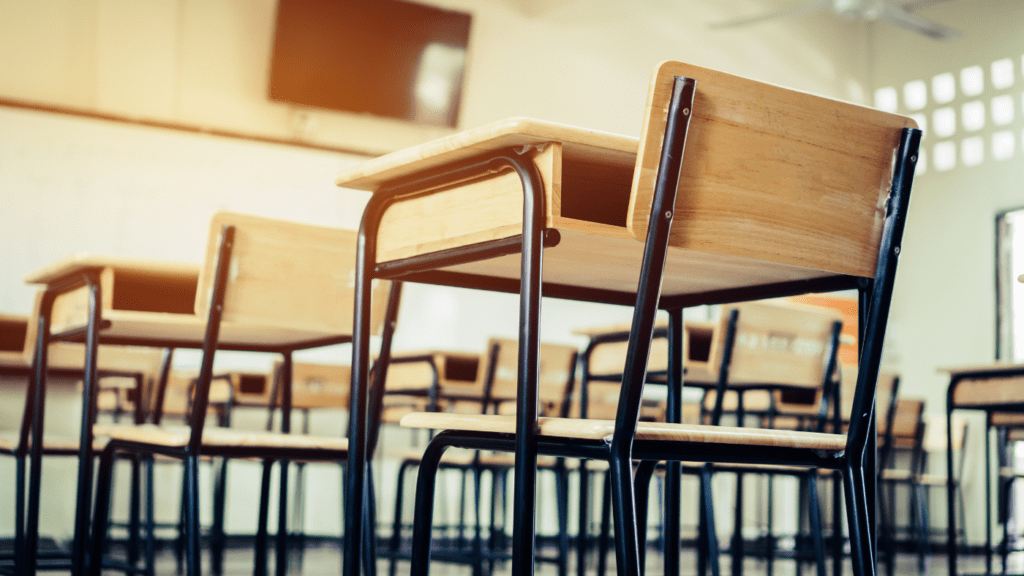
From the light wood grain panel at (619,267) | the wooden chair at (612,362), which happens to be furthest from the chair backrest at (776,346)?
the light wood grain panel at (619,267)

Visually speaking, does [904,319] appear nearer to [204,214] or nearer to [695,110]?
[204,214]

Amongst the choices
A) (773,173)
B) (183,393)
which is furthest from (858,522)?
(183,393)

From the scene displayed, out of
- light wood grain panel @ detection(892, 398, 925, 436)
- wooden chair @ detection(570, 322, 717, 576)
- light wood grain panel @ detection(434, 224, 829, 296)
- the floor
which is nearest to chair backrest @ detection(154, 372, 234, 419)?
the floor

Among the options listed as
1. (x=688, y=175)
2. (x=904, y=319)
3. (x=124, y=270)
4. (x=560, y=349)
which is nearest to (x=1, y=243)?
(x=560, y=349)

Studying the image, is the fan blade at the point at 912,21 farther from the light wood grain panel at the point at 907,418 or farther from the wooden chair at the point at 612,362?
the wooden chair at the point at 612,362

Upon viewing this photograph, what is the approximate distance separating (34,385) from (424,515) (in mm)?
1440

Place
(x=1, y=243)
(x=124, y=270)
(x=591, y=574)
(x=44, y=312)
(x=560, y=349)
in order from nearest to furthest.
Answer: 1. (x=124, y=270)
2. (x=44, y=312)
3. (x=560, y=349)
4. (x=591, y=574)
5. (x=1, y=243)

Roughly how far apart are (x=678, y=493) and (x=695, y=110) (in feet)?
3.07

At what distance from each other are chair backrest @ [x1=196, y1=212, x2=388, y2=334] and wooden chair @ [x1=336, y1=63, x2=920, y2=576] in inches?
19.2

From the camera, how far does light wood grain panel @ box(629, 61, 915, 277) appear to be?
1.10 metres

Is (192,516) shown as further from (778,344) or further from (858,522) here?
(778,344)

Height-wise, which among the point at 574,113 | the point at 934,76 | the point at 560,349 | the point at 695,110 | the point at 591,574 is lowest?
the point at 591,574

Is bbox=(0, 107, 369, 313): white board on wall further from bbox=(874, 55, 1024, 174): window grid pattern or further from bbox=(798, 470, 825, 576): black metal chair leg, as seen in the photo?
bbox=(874, 55, 1024, 174): window grid pattern

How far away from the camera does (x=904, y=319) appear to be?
25.3 feet
